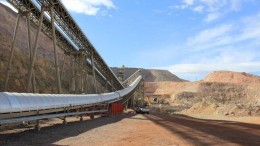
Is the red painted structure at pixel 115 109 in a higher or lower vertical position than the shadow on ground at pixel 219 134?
higher

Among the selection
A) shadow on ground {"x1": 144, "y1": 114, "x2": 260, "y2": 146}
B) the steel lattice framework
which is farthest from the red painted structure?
shadow on ground {"x1": 144, "y1": 114, "x2": 260, "y2": 146}

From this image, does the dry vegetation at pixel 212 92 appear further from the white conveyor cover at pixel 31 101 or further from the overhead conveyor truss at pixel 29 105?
the overhead conveyor truss at pixel 29 105

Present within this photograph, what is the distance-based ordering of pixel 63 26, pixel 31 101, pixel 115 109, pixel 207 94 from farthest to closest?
1. pixel 207 94
2. pixel 115 109
3. pixel 63 26
4. pixel 31 101

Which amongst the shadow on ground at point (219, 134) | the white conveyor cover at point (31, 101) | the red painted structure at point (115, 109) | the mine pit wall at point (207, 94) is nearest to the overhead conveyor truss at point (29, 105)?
the white conveyor cover at point (31, 101)

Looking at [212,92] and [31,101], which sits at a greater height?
[212,92]

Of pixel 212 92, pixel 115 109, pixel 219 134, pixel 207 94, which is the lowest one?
pixel 219 134

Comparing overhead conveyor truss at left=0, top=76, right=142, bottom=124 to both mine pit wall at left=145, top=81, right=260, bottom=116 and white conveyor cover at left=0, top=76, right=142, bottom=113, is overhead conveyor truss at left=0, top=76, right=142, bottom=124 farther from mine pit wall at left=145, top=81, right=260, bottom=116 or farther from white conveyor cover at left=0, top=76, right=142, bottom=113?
mine pit wall at left=145, top=81, right=260, bottom=116

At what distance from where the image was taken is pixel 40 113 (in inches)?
952

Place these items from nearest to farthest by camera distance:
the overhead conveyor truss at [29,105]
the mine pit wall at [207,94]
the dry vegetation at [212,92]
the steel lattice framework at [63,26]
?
the overhead conveyor truss at [29,105]
the steel lattice framework at [63,26]
the dry vegetation at [212,92]
the mine pit wall at [207,94]

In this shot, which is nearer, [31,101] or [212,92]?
[31,101]

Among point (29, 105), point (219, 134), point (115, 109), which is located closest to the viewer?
point (29, 105)

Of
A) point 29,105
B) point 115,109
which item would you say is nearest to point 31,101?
point 29,105

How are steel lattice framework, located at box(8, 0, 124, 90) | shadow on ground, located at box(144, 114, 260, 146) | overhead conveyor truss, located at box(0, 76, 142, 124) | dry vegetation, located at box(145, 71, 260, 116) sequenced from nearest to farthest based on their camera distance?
overhead conveyor truss, located at box(0, 76, 142, 124), shadow on ground, located at box(144, 114, 260, 146), steel lattice framework, located at box(8, 0, 124, 90), dry vegetation, located at box(145, 71, 260, 116)

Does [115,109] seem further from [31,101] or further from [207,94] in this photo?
[207,94]
